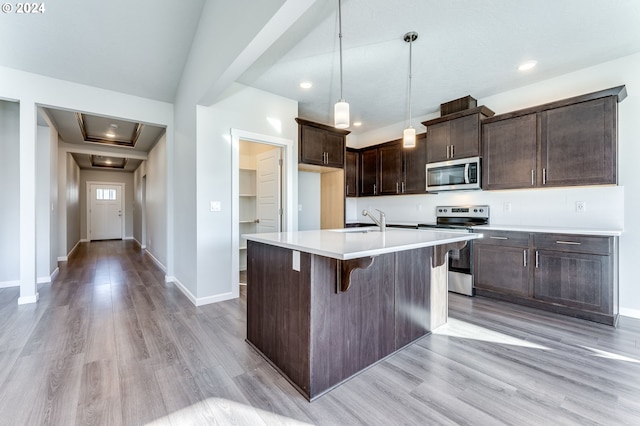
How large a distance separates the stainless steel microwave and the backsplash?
1.21 feet

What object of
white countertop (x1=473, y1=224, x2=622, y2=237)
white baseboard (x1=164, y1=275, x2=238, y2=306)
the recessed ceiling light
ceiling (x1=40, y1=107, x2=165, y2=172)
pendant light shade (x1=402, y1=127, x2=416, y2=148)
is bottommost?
white baseboard (x1=164, y1=275, x2=238, y2=306)

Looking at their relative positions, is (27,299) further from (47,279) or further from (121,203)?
(121,203)

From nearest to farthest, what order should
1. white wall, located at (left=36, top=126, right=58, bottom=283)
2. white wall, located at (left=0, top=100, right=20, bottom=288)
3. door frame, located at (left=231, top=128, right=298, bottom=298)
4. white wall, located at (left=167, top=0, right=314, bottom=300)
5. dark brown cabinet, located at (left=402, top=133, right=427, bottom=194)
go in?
white wall, located at (left=167, top=0, right=314, bottom=300) → door frame, located at (left=231, top=128, right=298, bottom=298) → white wall, located at (left=0, top=100, right=20, bottom=288) → white wall, located at (left=36, top=126, right=58, bottom=283) → dark brown cabinet, located at (left=402, top=133, right=427, bottom=194)

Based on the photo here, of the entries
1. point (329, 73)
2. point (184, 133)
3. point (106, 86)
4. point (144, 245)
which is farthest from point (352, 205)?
point (144, 245)

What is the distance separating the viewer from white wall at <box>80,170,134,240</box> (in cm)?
930

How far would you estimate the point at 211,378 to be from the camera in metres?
1.87

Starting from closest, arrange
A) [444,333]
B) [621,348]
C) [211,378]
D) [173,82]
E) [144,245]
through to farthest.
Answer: [211,378] < [621,348] < [444,333] < [173,82] < [144,245]

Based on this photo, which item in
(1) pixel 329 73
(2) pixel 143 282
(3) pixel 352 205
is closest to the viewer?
(1) pixel 329 73

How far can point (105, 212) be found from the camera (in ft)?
32.2

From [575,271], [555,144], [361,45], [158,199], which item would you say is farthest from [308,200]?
[575,271]

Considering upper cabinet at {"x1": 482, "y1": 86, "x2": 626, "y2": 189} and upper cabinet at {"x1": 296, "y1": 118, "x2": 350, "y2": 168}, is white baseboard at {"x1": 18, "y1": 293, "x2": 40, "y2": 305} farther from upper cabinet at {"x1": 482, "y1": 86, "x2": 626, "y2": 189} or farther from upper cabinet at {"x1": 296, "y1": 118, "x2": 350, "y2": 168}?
upper cabinet at {"x1": 482, "y1": 86, "x2": 626, "y2": 189}

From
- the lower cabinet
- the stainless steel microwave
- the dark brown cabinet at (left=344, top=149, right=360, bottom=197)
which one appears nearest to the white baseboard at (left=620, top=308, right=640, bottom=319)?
the lower cabinet

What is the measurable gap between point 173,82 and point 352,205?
378 cm

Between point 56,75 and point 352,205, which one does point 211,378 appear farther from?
point 352,205
